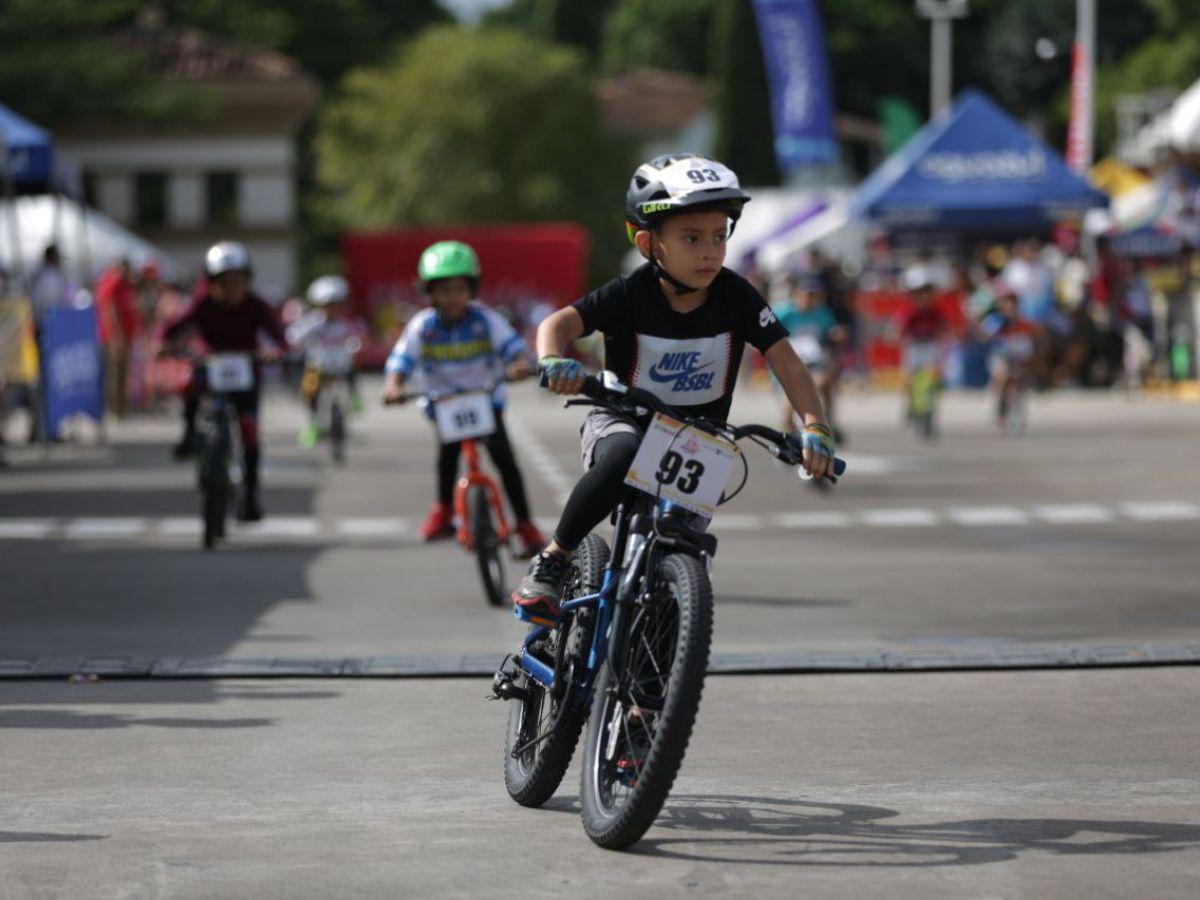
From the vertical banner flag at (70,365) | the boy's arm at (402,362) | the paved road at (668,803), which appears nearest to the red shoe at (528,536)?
the boy's arm at (402,362)

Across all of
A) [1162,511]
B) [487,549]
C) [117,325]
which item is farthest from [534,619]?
[117,325]

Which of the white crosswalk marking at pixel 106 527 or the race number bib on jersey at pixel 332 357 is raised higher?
the race number bib on jersey at pixel 332 357

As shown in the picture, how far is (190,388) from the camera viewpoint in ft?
53.0

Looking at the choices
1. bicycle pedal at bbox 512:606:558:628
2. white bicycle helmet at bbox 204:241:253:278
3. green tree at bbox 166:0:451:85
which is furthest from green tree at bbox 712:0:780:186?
bicycle pedal at bbox 512:606:558:628

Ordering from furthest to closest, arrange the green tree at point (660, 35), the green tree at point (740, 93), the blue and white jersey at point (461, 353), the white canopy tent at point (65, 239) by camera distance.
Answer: the green tree at point (660, 35), the green tree at point (740, 93), the white canopy tent at point (65, 239), the blue and white jersey at point (461, 353)

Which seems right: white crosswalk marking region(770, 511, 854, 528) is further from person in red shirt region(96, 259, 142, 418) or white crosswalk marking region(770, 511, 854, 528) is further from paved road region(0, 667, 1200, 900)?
person in red shirt region(96, 259, 142, 418)

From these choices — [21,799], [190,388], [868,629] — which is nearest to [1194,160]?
[190,388]

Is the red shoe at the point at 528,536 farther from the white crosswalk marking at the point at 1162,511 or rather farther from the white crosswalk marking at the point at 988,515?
the white crosswalk marking at the point at 1162,511

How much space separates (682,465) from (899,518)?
1108cm

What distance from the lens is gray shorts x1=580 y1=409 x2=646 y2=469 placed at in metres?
6.87

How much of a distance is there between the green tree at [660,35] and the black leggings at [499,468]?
90649 mm

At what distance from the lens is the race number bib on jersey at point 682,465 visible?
21.5 feet

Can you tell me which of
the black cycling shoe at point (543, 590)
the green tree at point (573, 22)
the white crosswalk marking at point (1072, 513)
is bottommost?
the white crosswalk marking at point (1072, 513)

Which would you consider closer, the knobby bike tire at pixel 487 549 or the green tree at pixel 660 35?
the knobby bike tire at pixel 487 549
